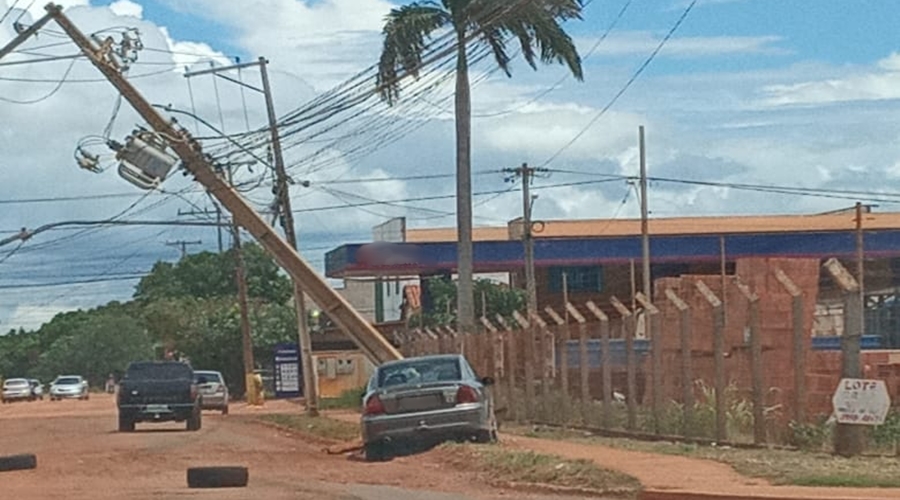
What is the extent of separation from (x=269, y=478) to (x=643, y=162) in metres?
34.9

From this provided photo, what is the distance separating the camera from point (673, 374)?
27.9 m

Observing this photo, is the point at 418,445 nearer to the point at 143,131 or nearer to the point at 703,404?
the point at 703,404

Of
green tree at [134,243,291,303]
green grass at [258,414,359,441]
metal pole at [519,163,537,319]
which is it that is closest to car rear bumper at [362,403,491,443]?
green grass at [258,414,359,441]

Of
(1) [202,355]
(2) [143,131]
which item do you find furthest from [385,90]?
(1) [202,355]

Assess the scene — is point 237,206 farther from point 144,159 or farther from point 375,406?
point 375,406

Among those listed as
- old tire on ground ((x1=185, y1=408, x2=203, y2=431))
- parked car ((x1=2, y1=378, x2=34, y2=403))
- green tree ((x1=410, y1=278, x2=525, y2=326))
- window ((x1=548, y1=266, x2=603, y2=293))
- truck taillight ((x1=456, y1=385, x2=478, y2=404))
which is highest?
window ((x1=548, y1=266, x2=603, y2=293))

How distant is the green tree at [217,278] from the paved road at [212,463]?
7402 centimetres

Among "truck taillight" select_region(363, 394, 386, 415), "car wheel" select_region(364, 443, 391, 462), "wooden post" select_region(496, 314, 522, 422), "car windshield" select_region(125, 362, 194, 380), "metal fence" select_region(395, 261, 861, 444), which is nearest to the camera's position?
"metal fence" select_region(395, 261, 861, 444)

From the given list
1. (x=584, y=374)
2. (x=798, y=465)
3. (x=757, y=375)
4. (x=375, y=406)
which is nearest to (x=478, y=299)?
(x=584, y=374)

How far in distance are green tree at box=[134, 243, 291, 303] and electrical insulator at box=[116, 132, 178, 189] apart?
224 ft

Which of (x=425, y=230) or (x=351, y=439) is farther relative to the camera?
(x=425, y=230)

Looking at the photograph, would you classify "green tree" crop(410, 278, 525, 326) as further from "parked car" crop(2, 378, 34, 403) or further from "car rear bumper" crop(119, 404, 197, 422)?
"parked car" crop(2, 378, 34, 403)

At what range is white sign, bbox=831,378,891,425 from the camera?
799 inches

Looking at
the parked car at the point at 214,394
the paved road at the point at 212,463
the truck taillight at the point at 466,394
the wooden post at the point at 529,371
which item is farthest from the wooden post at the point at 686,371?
the parked car at the point at 214,394
